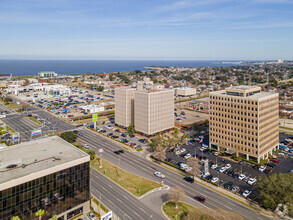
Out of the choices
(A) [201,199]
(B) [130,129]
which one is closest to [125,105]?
(B) [130,129]

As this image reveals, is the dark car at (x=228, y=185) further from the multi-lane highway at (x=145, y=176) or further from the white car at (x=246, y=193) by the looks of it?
the multi-lane highway at (x=145, y=176)

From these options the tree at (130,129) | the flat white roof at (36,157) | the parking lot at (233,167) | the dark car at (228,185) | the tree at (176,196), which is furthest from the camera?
the tree at (130,129)

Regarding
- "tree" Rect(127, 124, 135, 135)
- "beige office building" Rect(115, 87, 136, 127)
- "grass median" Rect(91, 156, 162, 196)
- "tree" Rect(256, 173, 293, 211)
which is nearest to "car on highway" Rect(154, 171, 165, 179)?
"grass median" Rect(91, 156, 162, 196)

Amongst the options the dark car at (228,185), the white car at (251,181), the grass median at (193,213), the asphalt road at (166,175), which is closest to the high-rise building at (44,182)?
the grass median at (193,213)

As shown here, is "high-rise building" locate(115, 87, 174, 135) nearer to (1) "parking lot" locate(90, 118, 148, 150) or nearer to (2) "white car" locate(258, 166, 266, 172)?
(1) "parking lot" locate(90, 118, 148, 150)

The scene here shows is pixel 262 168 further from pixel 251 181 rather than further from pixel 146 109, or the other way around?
pixel 146 109
